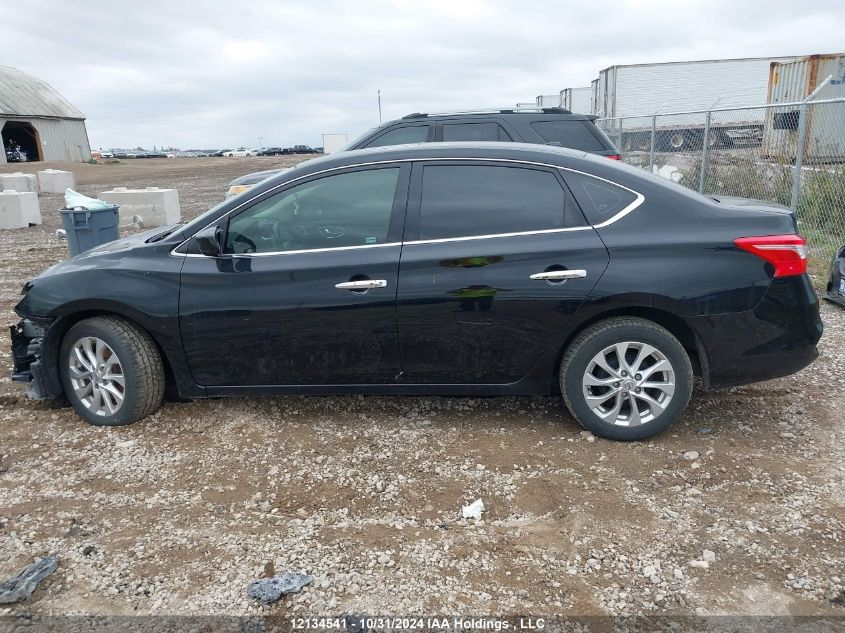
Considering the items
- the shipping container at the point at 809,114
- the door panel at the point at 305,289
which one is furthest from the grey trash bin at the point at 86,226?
the shipping container at the point at 809,114

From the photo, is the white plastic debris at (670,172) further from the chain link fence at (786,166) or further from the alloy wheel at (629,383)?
the alloy wheel at (629,383)

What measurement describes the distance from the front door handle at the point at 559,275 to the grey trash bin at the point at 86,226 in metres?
7.00

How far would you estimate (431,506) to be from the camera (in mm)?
3209

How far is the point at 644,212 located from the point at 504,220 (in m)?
0.80

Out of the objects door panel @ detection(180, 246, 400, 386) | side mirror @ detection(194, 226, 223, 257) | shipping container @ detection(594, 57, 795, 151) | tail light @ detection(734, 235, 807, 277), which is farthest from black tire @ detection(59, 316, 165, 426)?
shipping container @ detection(594, 57, 795, 151)

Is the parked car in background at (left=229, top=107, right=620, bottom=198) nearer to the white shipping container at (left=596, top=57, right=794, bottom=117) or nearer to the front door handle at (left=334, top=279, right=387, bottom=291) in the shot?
the front door handle at (left=334, top=279, right=387, bottom=291)

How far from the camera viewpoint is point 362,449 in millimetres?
3779

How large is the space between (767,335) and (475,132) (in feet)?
16.9

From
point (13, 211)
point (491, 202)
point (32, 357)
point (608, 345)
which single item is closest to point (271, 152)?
point (13, 211)

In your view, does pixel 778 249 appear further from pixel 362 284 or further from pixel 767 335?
pixel 362 284

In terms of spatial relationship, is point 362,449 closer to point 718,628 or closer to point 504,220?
point 504,220

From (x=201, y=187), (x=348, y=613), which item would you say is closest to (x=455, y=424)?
(x=348, y=613)

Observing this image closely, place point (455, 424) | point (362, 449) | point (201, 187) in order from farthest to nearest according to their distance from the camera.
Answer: point (201, 187), point (455, 424), point (362, 449)

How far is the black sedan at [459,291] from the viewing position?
A: 3.55 m
